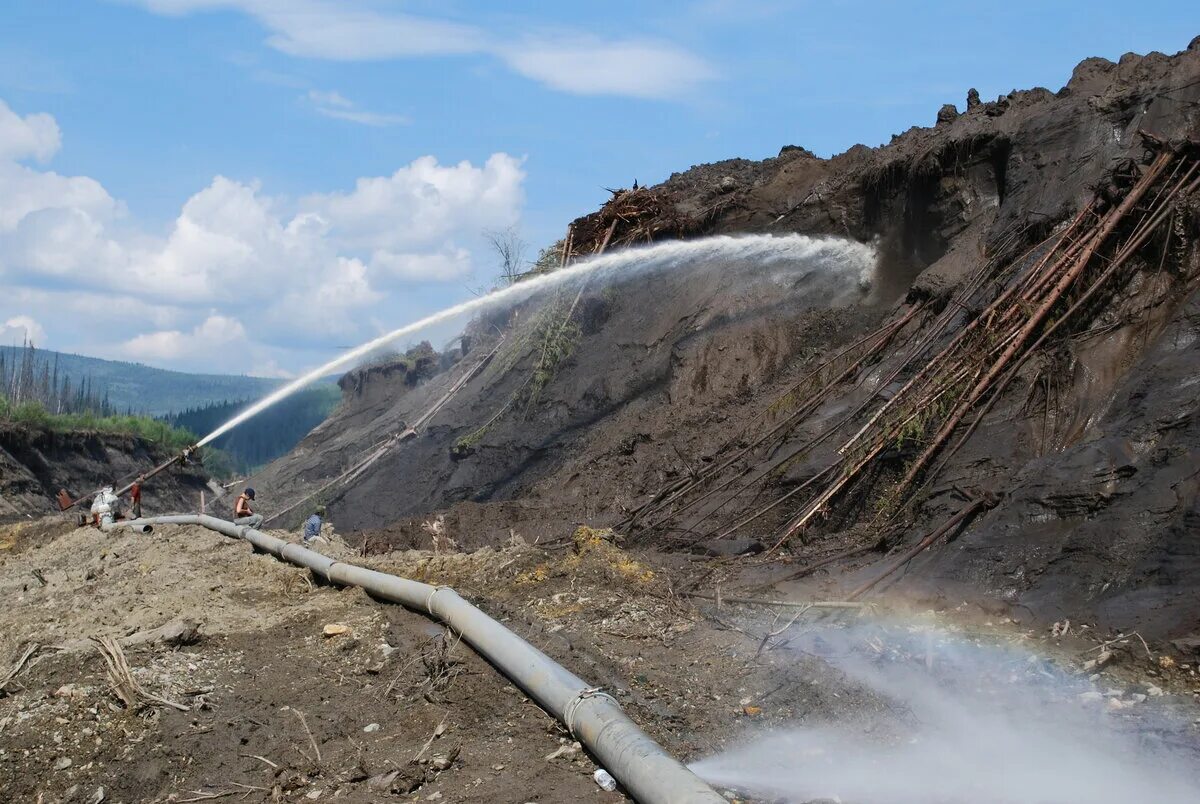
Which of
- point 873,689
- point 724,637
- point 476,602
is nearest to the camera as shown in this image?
point 873,689

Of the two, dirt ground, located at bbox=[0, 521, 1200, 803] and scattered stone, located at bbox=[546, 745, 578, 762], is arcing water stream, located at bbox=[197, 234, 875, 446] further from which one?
scattered stone, located at bbox=[546, 745, 578, 762]

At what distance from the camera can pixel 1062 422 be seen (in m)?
10.2

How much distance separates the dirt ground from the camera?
5.75 meters

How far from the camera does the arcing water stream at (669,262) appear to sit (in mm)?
Answer: 18469

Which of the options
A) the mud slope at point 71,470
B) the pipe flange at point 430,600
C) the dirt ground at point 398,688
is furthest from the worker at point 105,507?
the pipe flange at point 430,600

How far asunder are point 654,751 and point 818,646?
9.44 feet

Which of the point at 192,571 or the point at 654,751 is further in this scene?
the point at 192,571

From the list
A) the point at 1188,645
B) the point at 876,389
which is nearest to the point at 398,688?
the point at 1188,645

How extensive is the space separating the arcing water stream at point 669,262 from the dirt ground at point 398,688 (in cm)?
810

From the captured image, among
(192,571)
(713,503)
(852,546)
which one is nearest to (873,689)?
(852,546)

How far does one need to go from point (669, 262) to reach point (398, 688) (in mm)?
16002

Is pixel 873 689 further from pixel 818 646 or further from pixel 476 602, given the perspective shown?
pixel 476 602

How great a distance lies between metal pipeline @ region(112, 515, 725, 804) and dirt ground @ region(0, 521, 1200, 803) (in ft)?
0.45

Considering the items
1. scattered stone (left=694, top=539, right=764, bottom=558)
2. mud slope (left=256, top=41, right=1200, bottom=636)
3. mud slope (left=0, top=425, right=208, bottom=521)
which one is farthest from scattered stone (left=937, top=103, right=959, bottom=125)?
mud slope (left=0, top=425, right=208, bottom=521)
